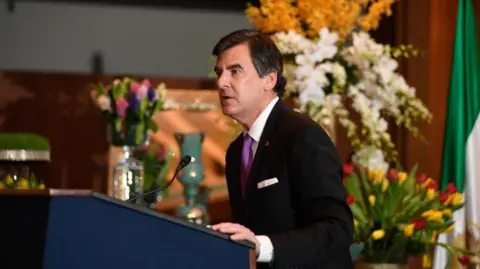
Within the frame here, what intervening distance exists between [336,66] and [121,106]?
3.24 ft

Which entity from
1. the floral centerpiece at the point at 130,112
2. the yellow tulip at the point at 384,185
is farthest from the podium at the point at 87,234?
the floral centerpiece at the point at 130,112

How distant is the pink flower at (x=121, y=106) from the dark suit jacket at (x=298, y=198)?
1971 millimetres

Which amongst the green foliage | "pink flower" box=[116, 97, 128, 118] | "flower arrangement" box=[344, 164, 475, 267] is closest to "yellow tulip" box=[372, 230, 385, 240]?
"flower arrangement" box=[344, 164, 475, 267]

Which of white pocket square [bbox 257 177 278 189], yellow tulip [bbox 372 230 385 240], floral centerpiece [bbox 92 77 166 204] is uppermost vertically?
floral centerpiece [bbox 92 77 166 204]

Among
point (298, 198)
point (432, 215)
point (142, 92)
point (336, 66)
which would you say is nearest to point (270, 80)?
point (298, 198)

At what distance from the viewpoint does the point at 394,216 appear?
3.20 m

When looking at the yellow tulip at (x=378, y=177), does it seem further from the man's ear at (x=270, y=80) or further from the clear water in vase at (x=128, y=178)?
the man's ear at (x=270, y=80)

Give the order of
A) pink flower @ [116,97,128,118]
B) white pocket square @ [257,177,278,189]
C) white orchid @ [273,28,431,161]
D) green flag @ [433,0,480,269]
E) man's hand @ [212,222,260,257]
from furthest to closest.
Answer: pink flower @ [116,97,128,118], green flag @ [433,0,480,269], white orchid @ [273,28,431,161], white pocket square @ [257,177,278,189], man's hand @ [212,222,260,257]

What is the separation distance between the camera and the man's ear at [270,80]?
224 cm

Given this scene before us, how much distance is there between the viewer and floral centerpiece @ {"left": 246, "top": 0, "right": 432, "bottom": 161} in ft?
11.9

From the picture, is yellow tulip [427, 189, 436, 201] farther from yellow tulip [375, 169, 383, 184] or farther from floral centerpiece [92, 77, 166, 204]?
floral centerpiece [92, 77, 166, 204]

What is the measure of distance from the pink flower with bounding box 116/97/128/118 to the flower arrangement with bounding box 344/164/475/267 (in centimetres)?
123

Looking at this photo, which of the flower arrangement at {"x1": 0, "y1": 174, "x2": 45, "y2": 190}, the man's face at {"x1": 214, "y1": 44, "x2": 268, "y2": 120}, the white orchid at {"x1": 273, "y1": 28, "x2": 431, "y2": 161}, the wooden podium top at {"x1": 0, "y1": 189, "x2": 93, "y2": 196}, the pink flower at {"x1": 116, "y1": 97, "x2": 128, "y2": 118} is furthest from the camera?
the pink flower at {"x1": 116, "y1": 97, "x2": 128, "y2": 118}

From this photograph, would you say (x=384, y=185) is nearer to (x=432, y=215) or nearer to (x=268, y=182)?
(x=432, y=215)
